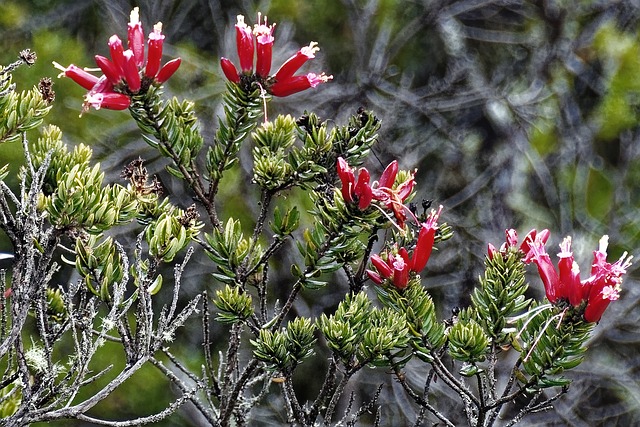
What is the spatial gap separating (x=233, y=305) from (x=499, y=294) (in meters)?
0.39

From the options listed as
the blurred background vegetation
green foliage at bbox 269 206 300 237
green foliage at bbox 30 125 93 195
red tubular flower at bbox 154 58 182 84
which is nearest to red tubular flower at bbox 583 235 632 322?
green foliage at bbox 269 206 300 237

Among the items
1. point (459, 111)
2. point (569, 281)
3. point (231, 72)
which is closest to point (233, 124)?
point (231, 72)

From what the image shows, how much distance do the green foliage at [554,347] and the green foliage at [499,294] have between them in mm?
40

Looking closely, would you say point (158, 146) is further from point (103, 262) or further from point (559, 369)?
point (559, 369)

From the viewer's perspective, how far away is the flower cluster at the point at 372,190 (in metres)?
1.10

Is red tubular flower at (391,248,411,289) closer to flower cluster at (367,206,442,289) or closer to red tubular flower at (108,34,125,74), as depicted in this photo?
flower cluster at (367,206,442,289)

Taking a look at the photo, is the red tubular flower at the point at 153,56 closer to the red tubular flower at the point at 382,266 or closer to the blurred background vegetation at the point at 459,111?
the red tubular flower at the point at 382,266

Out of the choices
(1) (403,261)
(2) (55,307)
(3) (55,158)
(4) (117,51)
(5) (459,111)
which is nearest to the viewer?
(4) (117,51)

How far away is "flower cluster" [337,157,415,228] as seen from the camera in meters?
1.10

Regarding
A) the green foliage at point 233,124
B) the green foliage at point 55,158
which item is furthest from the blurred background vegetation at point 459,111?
the green foliage at point 233,124

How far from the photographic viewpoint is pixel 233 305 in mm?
1173

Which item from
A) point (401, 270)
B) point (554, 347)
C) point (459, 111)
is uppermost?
point (401, 270)

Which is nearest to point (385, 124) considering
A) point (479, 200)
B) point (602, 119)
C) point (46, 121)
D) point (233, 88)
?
point (479, 200)

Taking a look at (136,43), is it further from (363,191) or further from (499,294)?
(499,294)
